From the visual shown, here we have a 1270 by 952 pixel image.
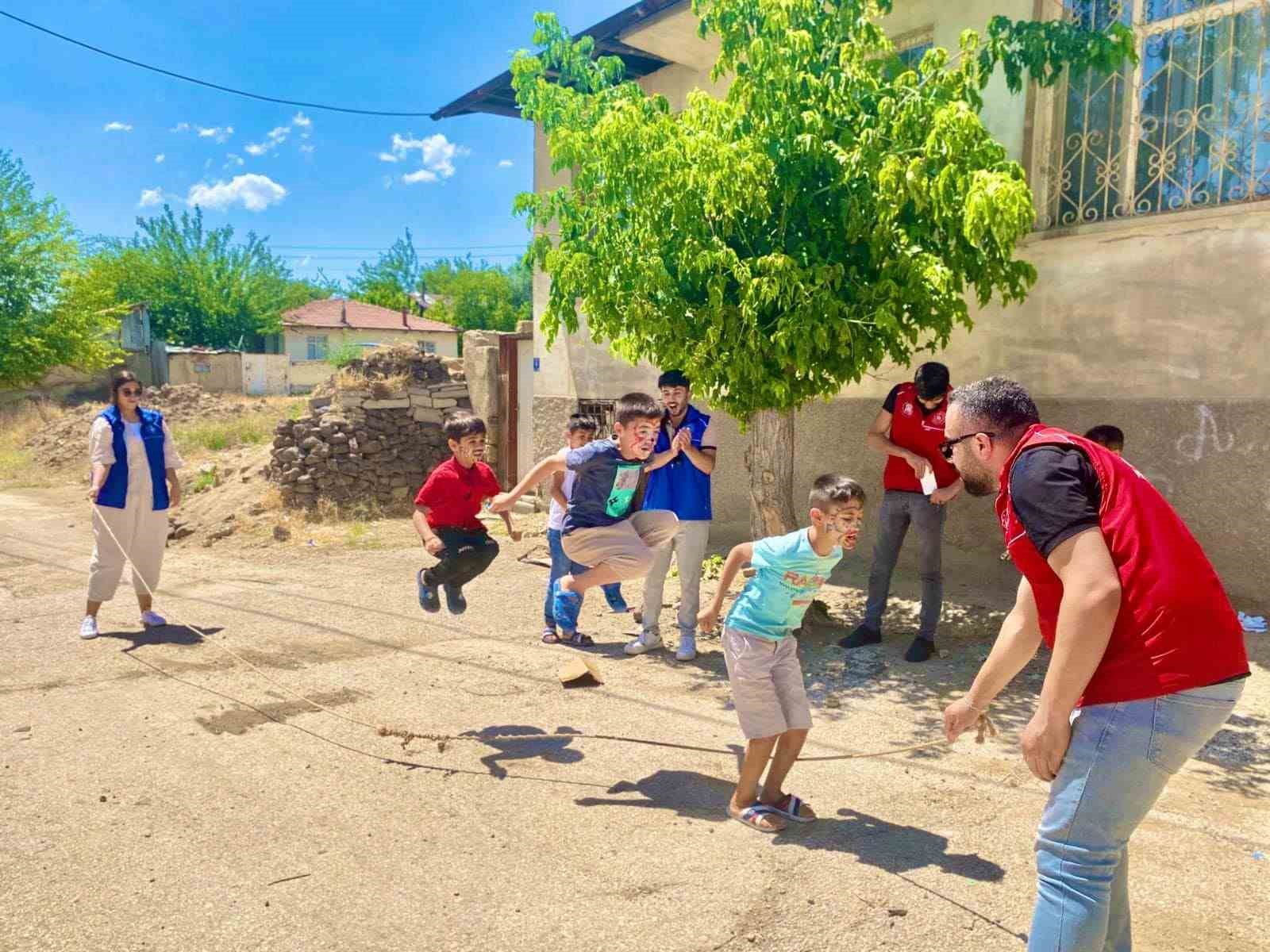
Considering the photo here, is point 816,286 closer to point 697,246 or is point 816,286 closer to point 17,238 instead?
point 697,246

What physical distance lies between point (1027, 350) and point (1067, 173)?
1493 mm

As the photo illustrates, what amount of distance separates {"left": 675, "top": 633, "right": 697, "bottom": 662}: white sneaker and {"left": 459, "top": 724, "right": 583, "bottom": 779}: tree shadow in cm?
A: 161

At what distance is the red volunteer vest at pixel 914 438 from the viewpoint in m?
6.52

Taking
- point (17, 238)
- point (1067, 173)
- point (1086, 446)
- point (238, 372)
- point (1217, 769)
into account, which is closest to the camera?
point (1086, 446)

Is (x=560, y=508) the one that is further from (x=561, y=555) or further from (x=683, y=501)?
(x=683, y=501)

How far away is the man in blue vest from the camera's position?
673cm

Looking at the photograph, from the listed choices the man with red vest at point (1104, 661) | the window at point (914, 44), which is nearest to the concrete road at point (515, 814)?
the man with red vest at point (1104, 661)

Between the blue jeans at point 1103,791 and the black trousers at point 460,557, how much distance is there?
377 cm

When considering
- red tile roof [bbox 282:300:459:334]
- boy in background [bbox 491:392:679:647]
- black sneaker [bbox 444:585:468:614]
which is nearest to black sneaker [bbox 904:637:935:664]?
boy in background [bbox 491:392:679:647]

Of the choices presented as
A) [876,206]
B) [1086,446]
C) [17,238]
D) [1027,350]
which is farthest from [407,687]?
[17,238]

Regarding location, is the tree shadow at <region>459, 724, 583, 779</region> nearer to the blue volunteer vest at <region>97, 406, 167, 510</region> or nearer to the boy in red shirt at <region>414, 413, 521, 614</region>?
the boy in red shirt at <region>414, 413, 521, 614</region>

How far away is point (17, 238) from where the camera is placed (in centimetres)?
3034

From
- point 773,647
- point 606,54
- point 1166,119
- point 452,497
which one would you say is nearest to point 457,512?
point 452,497

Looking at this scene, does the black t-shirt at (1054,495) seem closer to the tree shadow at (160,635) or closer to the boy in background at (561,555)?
the boy in background at (561,555)
